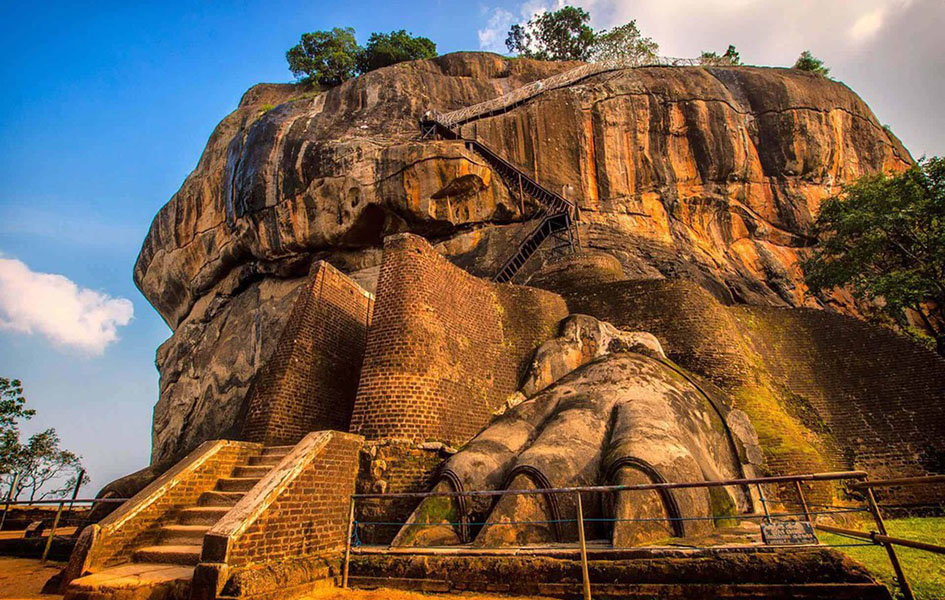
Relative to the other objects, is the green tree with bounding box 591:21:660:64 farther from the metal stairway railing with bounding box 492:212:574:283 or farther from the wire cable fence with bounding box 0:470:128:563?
the wire cable fence with bounding box 0:470:128:563

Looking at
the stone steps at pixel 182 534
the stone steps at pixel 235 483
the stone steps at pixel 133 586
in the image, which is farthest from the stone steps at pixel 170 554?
the stone steps at pixel 235 483

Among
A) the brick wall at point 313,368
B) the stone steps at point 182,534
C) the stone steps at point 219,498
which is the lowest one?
the stone steps at point 182,534

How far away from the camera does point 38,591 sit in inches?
233

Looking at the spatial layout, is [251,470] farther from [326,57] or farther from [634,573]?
[326,57]

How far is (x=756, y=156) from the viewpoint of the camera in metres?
28.2

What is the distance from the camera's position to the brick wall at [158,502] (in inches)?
220

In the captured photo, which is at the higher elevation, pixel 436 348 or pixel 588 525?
pixel 436 348

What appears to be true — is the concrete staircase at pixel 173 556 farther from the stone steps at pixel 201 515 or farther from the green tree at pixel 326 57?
the green tree at pixel 326 57

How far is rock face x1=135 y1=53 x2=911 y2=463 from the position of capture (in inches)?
925

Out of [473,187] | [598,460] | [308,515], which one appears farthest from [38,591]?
[473,187]

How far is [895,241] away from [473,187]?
54.0ft

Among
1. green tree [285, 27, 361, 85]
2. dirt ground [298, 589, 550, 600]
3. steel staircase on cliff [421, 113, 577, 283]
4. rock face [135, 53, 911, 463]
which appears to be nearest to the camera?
dirt ground [298, 589, 550, 600]

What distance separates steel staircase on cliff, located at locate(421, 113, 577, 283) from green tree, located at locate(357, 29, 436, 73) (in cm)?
1243

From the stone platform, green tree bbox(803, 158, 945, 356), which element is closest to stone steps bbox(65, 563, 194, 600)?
the stone platform
